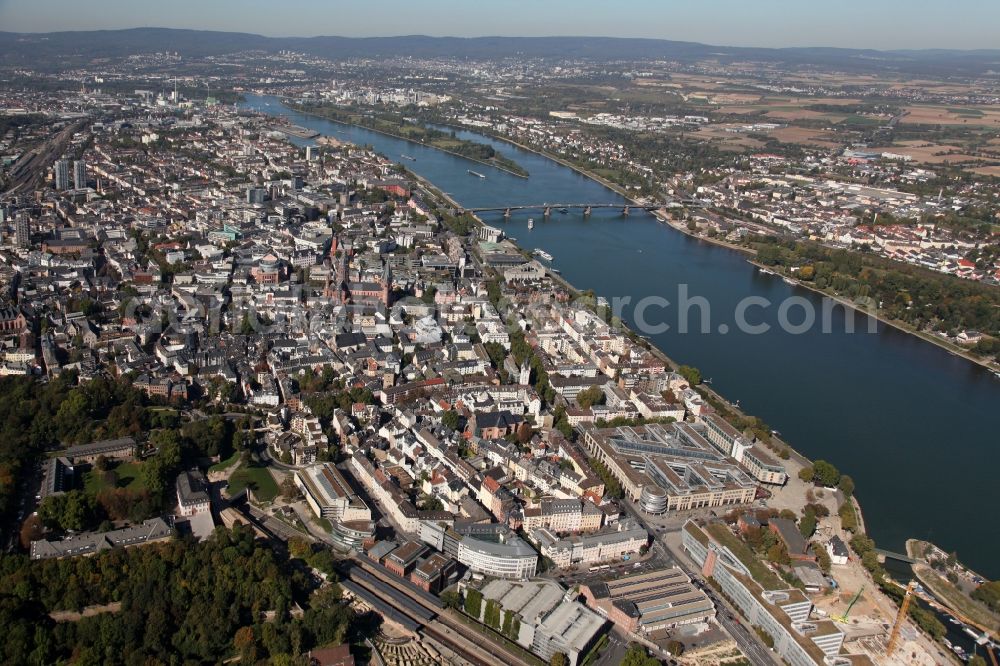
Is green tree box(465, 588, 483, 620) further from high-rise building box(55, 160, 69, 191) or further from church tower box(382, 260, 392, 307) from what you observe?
high-rise building box(55, 160, 69, 191)

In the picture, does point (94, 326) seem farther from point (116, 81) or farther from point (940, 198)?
point (116, 81)

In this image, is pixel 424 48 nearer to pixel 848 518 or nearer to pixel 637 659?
pixel 848 518

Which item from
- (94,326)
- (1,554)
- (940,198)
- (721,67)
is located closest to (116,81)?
(94,326)

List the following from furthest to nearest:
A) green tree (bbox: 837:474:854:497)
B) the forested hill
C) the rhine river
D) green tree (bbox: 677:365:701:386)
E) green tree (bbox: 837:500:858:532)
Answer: the forested hill < green tree (bbox: 677:365:701:386) < the rhine river < green tree (bbox: 837:474:854:497) < green tree (bbox: 837:500:858:532)

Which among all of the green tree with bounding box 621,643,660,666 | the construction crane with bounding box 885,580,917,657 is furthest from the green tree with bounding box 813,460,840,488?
the green tree with bounding box 621,643,660,666

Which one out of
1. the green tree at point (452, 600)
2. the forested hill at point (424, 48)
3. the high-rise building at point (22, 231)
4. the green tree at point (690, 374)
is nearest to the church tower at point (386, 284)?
the green tree at point (690, 374)

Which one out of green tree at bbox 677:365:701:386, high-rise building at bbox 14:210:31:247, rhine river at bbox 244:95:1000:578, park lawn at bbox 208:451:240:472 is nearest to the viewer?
park lawn at bbox 208:451:240:472

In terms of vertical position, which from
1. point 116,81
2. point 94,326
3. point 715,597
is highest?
point 116,81
